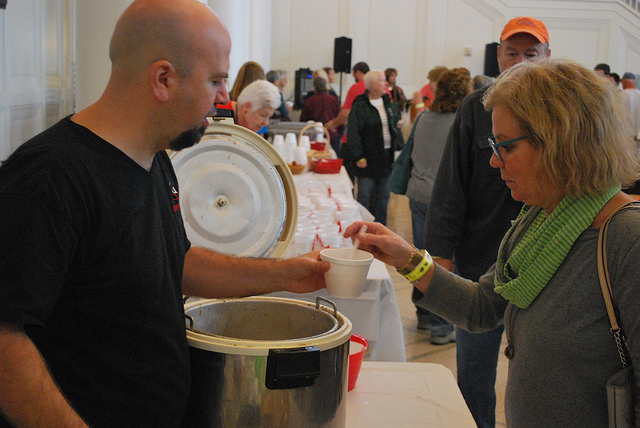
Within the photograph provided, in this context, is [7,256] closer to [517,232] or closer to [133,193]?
[133,193]

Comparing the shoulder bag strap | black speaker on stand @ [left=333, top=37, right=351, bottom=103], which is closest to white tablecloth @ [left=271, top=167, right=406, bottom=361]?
the shoulder bag strap

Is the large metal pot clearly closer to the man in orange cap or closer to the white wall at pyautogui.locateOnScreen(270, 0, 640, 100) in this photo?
the man in orange cap

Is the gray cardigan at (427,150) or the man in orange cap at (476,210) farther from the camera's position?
the gray cardigan at (427,150)

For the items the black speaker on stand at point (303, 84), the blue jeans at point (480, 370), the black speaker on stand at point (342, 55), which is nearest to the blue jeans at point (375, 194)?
the blue jeans at point (480, 370)

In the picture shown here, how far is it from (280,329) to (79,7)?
2209 mm

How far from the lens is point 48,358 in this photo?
43.2 inches

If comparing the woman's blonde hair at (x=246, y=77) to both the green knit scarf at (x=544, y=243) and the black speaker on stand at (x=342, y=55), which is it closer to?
the green knit scarf at (x=544, y=243)

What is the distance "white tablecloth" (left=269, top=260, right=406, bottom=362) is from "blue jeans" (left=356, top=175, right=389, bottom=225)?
364 centimetres

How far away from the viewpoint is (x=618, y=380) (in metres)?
1.30

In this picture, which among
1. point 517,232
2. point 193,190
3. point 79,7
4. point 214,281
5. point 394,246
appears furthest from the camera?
point 79,7

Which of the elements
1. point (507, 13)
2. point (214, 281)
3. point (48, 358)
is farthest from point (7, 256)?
point (507, 13)

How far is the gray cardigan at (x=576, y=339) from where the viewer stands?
4.22 feet

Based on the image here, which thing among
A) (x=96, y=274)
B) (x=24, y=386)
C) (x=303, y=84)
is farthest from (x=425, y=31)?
(x=24, y=386)

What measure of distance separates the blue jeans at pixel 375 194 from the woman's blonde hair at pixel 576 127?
15.9 feet
